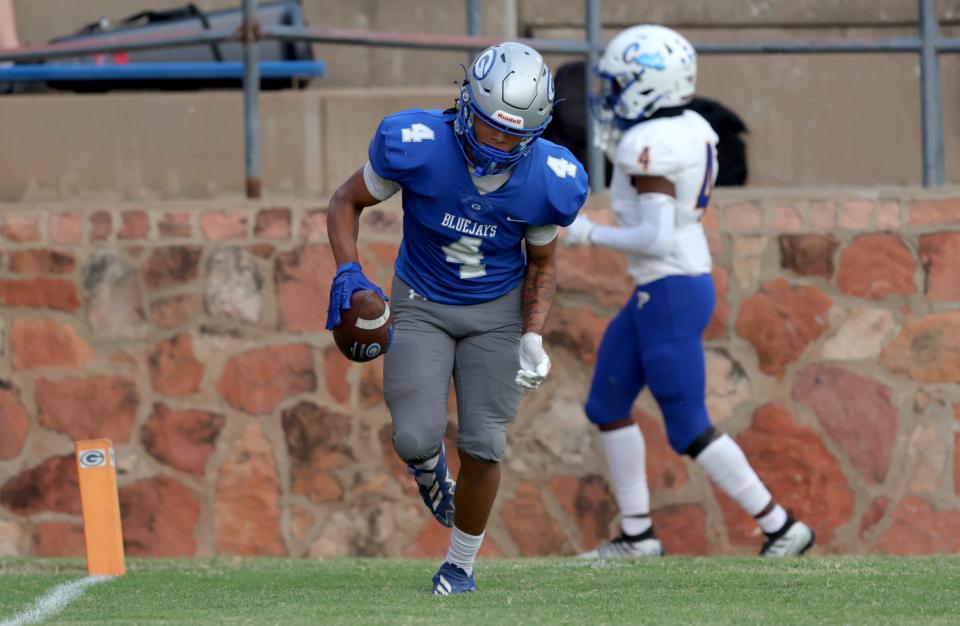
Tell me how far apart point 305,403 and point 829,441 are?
A: 2293 millimetres

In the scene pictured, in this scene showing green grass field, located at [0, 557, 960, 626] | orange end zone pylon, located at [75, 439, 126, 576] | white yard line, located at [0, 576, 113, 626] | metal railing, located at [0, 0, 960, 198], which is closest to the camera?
green grass field, located at [0, 557, 960, 626]

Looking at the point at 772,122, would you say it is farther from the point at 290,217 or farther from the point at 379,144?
the point at 379,144

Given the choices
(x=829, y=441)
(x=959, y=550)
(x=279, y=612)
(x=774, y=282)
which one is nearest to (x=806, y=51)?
(x=774, y=282)

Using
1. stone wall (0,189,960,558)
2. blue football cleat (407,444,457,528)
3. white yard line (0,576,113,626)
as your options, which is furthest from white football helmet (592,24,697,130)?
white yard line (0,576,113,626)

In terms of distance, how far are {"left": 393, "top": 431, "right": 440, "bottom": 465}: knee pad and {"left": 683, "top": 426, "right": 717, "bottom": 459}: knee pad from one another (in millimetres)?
1870

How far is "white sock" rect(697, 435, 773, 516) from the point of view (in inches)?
278

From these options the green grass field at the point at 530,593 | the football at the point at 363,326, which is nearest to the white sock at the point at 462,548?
the green grass field at the point at 530,593

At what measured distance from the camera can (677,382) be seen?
704 cm

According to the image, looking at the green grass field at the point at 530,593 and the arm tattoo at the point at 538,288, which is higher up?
the arm tattoo at the point at 538,288

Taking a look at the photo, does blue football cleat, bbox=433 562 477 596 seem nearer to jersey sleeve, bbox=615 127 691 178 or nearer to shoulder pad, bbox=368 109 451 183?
shoulder pad, bbox=368 109 451 183

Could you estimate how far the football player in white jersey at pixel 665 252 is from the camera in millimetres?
6973

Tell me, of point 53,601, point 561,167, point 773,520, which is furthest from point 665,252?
point 53,601

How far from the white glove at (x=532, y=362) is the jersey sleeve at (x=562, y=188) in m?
0.37

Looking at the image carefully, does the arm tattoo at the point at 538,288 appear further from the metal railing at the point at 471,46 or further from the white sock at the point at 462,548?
the metal railing at the point at 471,46
